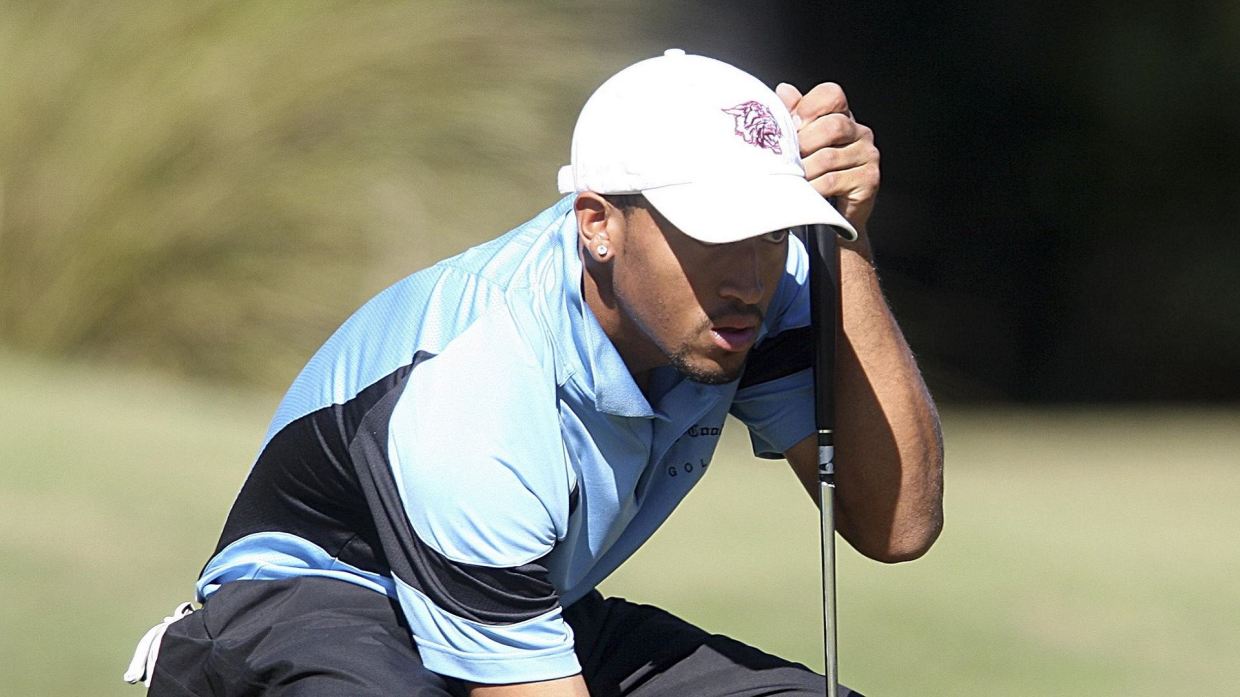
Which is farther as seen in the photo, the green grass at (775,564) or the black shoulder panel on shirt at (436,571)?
the green grass at (775,564)

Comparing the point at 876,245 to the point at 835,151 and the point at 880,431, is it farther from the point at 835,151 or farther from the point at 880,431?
the point at 835,151

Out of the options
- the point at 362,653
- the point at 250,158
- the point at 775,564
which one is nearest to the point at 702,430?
the point at 362,653

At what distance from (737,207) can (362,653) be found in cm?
82

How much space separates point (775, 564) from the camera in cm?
548

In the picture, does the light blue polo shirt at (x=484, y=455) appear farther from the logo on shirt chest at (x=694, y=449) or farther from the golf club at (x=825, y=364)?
the golf club at (x=825, y=364)

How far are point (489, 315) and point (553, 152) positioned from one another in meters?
4.98

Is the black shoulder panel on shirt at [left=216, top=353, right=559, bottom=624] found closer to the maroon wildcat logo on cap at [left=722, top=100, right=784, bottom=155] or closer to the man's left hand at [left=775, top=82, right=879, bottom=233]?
the maroon wildcat logo on cap at [left=722, top=100, right=784, bottom=155]

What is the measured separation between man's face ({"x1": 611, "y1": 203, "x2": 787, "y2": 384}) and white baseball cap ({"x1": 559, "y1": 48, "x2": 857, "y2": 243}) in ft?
0.19

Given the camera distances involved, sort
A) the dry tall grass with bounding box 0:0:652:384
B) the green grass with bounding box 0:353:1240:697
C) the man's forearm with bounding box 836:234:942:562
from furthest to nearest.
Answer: the dry tall grass with bounding box 0:0:652:384, the green grass with bounding box 0:353:1240:697, the man's forearm with bounding box 836:234:942:562

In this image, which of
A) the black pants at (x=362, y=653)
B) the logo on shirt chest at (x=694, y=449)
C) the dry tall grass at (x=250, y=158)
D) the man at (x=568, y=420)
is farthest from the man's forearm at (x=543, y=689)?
the dry tall grass at (x=250, y=158)

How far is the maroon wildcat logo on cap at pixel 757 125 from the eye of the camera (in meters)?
2.48

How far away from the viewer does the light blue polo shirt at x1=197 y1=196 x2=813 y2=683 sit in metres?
2.40

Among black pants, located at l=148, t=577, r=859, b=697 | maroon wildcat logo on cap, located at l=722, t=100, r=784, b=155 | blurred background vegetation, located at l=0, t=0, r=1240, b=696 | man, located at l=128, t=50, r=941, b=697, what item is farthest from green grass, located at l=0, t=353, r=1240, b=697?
maroon wildcat logo on cap, located at l=722, t=100, r=784, b=155

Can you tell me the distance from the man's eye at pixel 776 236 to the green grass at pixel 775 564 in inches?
87.4
